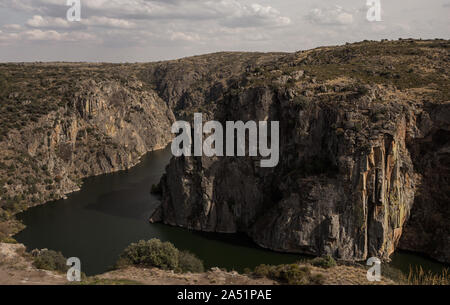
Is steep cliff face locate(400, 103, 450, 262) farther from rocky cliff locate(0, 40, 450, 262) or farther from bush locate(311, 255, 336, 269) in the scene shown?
bush locate(311, 255, 336, 269)

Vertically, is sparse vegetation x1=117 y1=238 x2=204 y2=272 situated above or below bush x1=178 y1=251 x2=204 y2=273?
above

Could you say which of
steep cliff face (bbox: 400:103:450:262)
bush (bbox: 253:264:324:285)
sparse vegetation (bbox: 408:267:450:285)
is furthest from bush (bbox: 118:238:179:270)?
steep cliff face (bbox: 400:103:450:262)

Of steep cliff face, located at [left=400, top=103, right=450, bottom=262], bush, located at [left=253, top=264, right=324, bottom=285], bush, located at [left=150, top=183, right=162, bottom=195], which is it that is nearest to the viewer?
bush, located at [left=253, top=264, right=324, bottom=285]

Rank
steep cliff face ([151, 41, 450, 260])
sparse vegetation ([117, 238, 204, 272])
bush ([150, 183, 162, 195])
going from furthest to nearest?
bush ([150, 183, 162, 195]), steep cliff face ([151, 41, 450, 260]), sparse vegetation ([117, 238, 204, 272])

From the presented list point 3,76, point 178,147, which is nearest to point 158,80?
point 3,76

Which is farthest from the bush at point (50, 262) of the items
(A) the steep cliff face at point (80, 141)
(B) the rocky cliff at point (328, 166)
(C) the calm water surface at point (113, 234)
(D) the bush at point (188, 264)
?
(A) the steep cliff face at point (80, 141)

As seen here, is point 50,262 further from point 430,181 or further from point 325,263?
point 430,181
